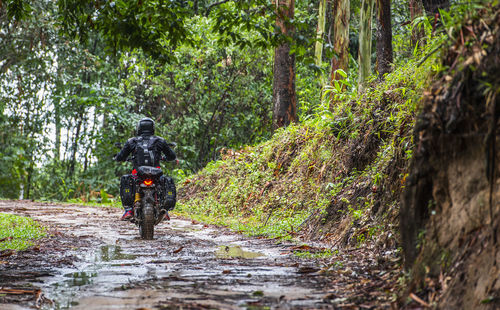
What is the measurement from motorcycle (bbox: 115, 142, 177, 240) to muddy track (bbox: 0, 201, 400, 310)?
0.66 metres

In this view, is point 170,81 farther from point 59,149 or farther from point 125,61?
point 59,149

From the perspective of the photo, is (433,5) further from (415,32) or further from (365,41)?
(365,41)

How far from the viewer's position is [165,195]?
30.5 feet

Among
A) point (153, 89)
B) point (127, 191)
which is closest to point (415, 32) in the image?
point (127, 191)

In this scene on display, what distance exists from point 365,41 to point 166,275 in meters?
9.25

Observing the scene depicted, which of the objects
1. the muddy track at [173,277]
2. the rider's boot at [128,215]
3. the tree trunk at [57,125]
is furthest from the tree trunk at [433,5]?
the tree trunk at [57,125]

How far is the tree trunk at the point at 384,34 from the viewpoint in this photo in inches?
392

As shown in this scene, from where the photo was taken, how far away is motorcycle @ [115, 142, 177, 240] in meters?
8.66

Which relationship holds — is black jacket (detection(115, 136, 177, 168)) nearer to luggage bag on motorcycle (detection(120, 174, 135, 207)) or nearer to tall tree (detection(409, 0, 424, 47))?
luggage bag on motorcycle (detection(120, 174, 135, 207))

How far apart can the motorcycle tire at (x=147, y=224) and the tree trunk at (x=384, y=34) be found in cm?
497

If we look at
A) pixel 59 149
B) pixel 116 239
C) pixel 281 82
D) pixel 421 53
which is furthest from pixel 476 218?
pixel 59 149

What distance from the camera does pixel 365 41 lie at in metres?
12.5

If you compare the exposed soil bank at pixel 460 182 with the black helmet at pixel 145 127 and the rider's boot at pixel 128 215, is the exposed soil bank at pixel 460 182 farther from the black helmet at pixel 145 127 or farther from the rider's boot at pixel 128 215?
the black helmet at pixel 145 127

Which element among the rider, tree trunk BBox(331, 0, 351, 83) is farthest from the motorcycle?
tree trunk BBox(331, 0, 351, 83)
